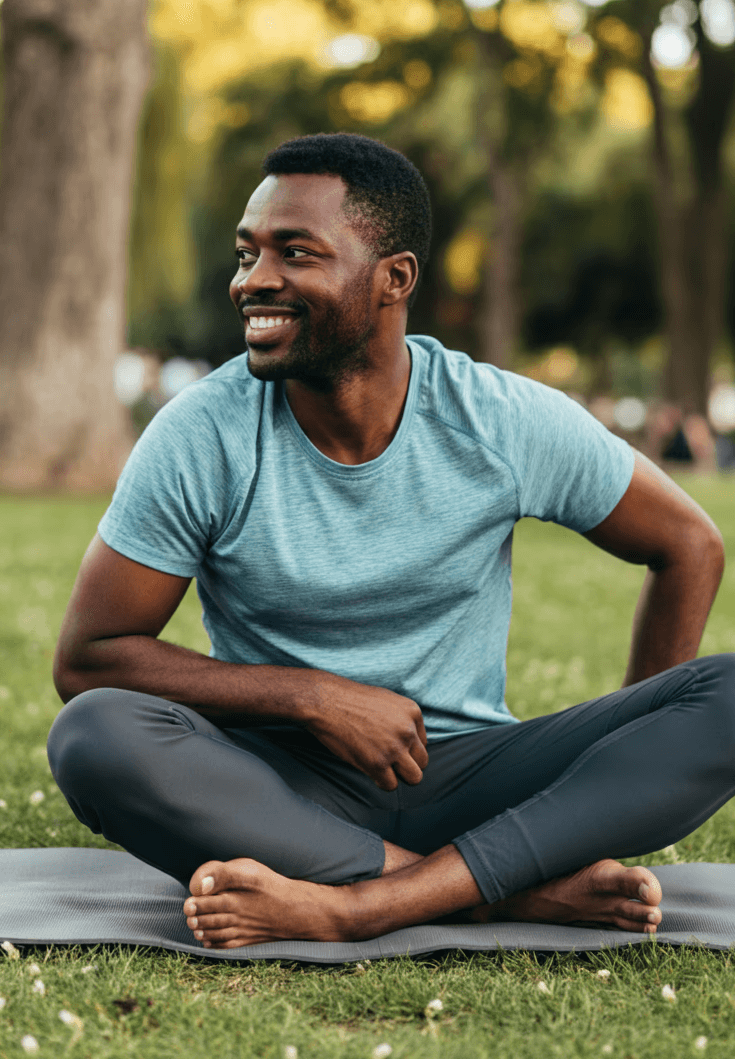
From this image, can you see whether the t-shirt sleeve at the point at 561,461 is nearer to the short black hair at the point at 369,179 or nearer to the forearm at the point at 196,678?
the short black hair at the point at 369,179

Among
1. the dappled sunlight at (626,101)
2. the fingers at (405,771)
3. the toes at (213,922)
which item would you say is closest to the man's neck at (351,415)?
the fingers at (405,771)

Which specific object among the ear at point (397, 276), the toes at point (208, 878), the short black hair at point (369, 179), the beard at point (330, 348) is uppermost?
the short black hair at point (369, 179)

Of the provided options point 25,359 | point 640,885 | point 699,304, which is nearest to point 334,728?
point 640,885

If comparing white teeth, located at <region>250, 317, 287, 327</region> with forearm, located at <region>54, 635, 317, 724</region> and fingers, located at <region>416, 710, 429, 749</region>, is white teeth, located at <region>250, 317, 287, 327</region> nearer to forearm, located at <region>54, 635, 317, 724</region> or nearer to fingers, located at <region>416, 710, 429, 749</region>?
forearm, located at <region>54, 635, 317, 724</region>

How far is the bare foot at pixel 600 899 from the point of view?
2.97 metres

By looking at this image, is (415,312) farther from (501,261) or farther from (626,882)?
(626,882)

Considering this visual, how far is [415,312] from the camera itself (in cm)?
3731

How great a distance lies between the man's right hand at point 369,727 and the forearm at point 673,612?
37.9 inches

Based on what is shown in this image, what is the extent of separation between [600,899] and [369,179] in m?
1.96

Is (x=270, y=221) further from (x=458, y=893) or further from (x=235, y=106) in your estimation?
(x=235, y=106)

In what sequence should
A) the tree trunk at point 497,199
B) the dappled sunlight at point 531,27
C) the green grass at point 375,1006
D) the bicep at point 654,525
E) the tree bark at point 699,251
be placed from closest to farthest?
the green grass at point 375,1006 < the bicep at point 654,525 < the dappled sunlight at point 531,27 < the tree trunk at point 497,199 < the tree bark at point 699,251

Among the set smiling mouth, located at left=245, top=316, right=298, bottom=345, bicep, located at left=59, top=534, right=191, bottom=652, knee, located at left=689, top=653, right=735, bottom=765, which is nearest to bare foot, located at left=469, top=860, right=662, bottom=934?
knee, located at left=689, top=653, right=735, bottom=765

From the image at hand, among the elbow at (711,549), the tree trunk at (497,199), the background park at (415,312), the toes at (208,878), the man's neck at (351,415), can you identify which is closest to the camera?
the background park at (415,312)

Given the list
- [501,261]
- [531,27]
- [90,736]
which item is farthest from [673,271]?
[90,736]
